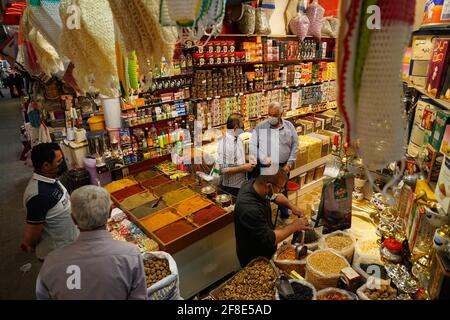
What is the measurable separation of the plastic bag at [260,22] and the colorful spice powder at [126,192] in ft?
10.9

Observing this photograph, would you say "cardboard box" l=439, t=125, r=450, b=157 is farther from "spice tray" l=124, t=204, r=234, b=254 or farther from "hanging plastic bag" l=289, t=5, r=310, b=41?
"hanging plastic bag" l=289, t=5, r=310, b=41

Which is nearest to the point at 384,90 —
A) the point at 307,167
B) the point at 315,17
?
the point at 307,167

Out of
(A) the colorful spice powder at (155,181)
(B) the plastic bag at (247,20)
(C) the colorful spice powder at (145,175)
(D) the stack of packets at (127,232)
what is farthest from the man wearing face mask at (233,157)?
(B) the plastic bag at (247,20)

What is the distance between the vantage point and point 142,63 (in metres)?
1.30

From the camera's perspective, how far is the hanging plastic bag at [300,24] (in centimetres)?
556

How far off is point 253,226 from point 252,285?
0.45 m

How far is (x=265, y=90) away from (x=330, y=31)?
2100 millimetres

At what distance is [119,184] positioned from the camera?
3.95m

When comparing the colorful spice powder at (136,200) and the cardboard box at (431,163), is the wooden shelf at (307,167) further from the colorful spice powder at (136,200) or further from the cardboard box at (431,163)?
the cardboard box at (431,163)

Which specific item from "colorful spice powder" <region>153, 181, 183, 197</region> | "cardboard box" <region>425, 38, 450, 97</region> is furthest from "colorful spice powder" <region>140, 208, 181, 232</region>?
"cardboard box" <region>425, 38, 450, 97</region>

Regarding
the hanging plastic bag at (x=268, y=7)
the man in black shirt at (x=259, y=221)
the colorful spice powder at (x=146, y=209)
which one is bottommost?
the colorful spice powder at (x=146, y=209)

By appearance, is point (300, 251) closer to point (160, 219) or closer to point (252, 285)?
point (252, 285)
